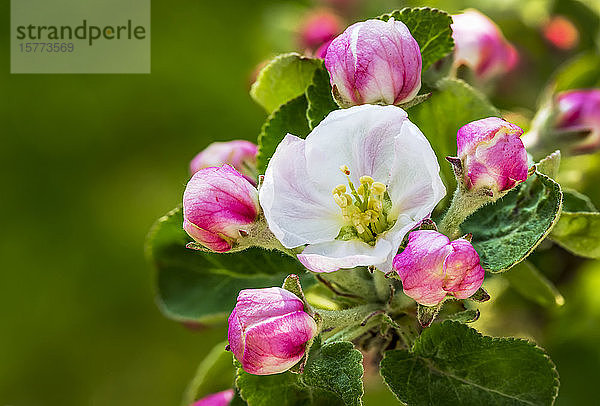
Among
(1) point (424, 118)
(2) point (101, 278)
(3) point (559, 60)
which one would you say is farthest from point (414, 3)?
(2) point (101, 278)

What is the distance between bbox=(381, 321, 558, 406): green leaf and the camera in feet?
1.97

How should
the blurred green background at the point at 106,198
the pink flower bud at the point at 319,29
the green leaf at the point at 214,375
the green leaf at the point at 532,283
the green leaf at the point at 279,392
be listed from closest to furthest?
the green leaf at the point at 279,392, the green leaf at the point at 532,283, the green leaf at the point at 214,375, the pink flower bud at the point at 319,29, the blurred green background at the point at 106,198

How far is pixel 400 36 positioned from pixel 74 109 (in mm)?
1620

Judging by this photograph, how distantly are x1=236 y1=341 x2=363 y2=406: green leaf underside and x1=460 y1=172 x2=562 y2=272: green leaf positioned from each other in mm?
136

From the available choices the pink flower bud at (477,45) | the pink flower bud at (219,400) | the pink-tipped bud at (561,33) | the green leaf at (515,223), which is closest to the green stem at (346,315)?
the green leaf at (515,223)

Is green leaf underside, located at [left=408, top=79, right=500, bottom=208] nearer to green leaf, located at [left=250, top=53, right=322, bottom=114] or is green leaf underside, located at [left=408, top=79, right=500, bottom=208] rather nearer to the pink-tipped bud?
green leaf, located at [left=250, top=53, right=322, bottom=114]

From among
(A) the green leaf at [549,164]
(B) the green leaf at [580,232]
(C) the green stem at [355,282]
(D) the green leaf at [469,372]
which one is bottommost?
(D) the green leaf at [469,372]

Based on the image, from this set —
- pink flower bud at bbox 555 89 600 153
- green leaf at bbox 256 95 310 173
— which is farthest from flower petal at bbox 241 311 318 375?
pink flower bud at bbox 555 89 600 153

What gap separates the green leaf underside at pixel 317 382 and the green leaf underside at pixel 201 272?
14cm

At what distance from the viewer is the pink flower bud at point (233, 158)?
2.44ft

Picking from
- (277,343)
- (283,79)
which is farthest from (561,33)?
(277,343)

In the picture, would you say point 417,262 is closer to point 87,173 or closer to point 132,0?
point 132,0

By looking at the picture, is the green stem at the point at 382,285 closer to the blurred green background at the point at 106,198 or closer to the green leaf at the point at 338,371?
the green leaf at the point at 338,371

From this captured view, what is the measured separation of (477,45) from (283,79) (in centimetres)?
27
